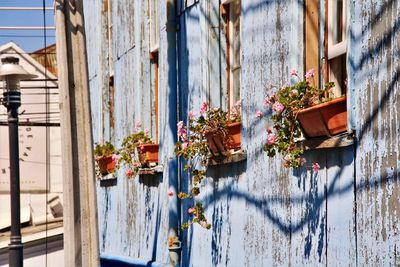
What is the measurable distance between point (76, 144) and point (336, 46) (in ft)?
6.51

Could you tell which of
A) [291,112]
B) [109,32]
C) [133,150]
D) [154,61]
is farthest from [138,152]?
[291,112]

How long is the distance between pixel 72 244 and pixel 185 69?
311cm

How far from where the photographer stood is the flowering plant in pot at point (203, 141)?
9.38 meters

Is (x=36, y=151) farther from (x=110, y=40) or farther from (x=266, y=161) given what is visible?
(x=266, y=161)

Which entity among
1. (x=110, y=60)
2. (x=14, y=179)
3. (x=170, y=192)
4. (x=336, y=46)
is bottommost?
(x=170, y=192)

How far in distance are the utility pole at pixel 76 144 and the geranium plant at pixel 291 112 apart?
1293mm

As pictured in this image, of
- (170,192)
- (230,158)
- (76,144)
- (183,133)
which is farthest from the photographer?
(170,192)

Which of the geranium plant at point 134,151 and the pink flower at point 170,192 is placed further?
the geranium plant at point 134,151

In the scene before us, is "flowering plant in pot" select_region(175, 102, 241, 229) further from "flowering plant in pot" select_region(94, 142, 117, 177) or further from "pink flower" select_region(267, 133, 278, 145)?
"flowering plant in pot" select_region(94, 142, 117, 177)

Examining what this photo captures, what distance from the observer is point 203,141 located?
31.8ft

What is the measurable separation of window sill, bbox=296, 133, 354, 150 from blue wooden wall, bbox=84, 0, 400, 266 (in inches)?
2.2

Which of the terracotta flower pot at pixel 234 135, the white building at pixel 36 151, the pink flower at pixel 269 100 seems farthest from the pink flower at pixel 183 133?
the white building at pixel 36 151

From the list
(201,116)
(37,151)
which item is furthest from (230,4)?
(37,151)

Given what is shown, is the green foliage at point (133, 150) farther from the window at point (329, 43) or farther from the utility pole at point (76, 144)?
the window at point (329, 43)
